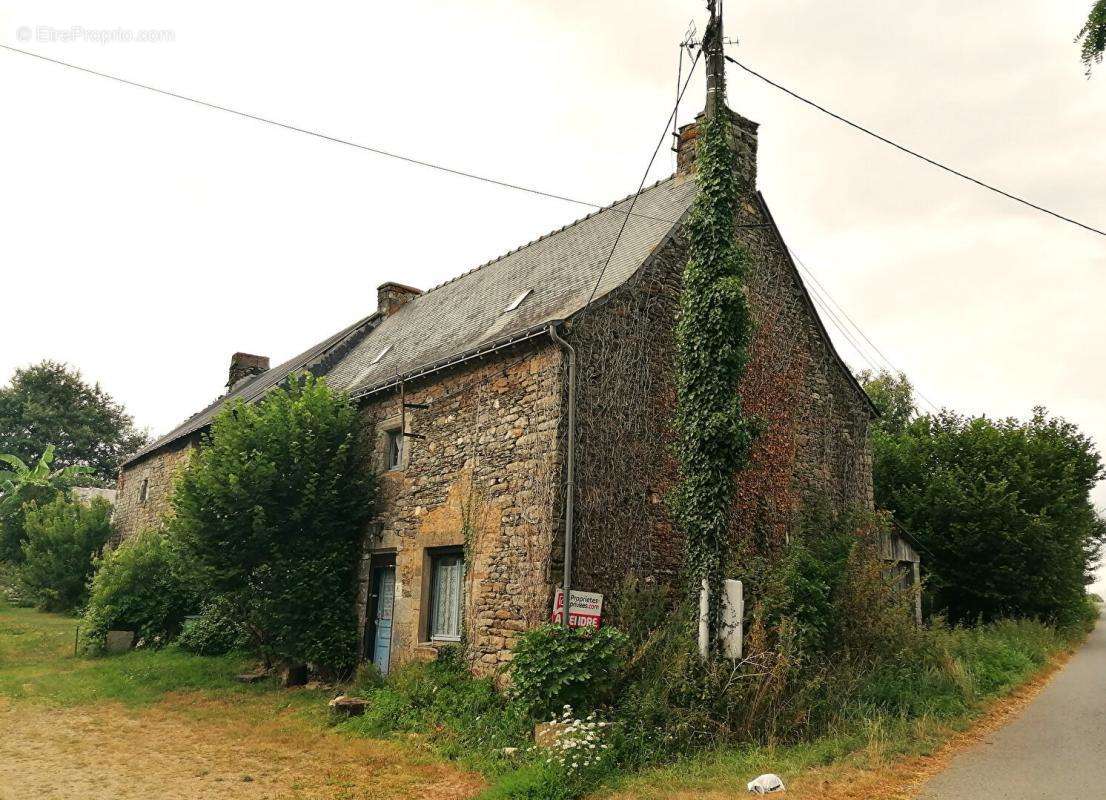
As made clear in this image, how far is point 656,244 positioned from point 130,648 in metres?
13.2

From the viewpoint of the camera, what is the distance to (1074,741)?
8.42 m

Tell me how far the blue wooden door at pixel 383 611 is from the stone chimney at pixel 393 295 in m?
10.0

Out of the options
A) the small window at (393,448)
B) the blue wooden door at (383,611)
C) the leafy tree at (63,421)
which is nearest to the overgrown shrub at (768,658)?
the blue wooden door at (383,611)

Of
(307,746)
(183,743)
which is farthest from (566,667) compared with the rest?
(183,743)

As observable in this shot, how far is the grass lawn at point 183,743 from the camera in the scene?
300 inches

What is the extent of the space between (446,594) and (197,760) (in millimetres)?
3956

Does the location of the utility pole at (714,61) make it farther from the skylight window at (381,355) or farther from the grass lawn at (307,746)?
the skylight window at (381,355)

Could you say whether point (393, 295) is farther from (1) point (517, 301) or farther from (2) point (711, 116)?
(2) point (711, 116)

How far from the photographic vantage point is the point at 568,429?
10.0 meters

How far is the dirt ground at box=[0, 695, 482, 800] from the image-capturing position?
7.52 meters

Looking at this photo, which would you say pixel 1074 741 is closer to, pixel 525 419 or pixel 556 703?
pixel 556 703

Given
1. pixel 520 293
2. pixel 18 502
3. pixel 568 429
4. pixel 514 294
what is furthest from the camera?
pixel 18 502

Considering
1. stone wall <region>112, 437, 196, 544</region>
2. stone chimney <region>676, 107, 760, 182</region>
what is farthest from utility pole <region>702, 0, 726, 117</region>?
stone wall <region>112, 437, 196, 544</region>

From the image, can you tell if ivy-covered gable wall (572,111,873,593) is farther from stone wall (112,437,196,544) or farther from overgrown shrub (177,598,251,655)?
Result: stone wall (112,437,196,544)
